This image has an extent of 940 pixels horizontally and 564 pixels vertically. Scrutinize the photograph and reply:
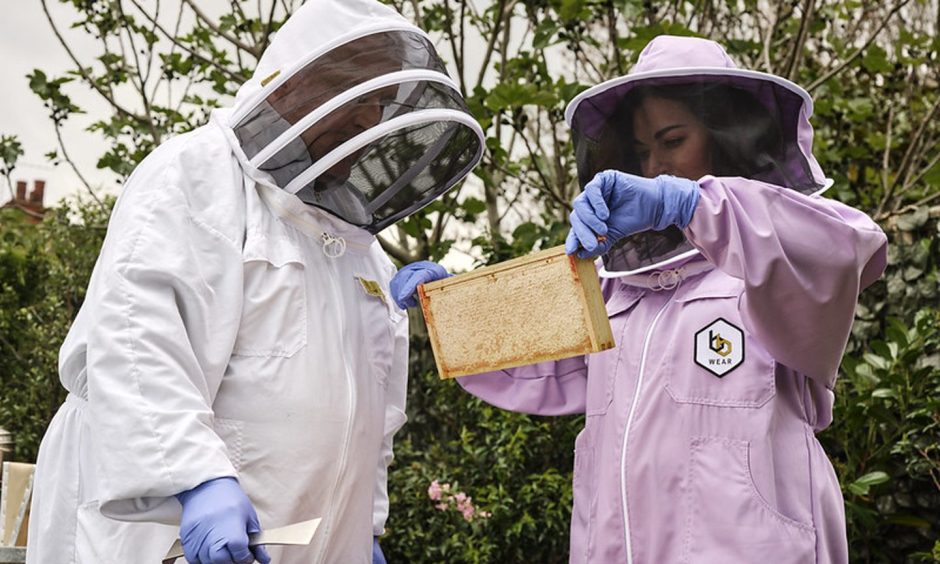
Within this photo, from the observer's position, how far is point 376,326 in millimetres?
2441

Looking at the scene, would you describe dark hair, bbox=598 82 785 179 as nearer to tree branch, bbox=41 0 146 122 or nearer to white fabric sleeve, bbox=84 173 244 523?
white fabric sleeve, bbox=84 173 244 523

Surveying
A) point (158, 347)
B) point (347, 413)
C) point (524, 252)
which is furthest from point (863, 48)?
point (158, 347)

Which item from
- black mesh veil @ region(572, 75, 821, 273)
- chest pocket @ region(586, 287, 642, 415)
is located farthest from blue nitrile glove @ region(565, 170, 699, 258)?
chest pocket @ region(586, 287, 642, 415)

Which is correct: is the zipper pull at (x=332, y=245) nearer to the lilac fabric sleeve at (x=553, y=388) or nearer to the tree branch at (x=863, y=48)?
the lilac fabric sleeve at (x=553, y=388)

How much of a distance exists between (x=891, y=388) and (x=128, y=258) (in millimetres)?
3269

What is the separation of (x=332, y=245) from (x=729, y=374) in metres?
0.95

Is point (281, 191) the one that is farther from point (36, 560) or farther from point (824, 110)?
point (824, 110)

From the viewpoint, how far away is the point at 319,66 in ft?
7.37

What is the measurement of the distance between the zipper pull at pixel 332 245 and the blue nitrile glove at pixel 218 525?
612mm

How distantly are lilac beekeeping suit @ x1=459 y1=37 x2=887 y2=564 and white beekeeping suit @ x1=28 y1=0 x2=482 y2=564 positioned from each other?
566 millimetres

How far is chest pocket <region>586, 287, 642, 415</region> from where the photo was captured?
Answer: 8.14 feet

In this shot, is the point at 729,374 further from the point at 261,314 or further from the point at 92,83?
the point at 92,83

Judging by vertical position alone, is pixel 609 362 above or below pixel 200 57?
below

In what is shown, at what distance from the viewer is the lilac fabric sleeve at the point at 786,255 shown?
2.12 meters
